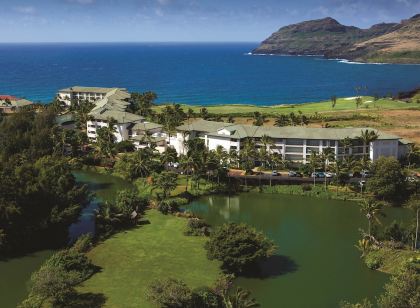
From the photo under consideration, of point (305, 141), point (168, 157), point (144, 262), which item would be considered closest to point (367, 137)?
point (305, 141)

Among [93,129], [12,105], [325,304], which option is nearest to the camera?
[325,304]

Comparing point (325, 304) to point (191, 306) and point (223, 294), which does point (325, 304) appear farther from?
point (191, 306)

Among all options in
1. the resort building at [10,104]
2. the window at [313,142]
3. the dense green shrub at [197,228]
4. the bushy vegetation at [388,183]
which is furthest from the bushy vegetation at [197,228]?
the resort building at [10,104]

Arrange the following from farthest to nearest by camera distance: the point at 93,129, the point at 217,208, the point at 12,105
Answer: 1. the point at 12,105
2. the point at 93,129
3. the point at 217,208

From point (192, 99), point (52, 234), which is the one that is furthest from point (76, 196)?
point (192, 99)

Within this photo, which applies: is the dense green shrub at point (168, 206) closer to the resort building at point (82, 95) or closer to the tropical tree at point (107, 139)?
the tropical tree at point (107, 139)

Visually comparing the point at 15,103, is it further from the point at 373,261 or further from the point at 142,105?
the point at 373,261
